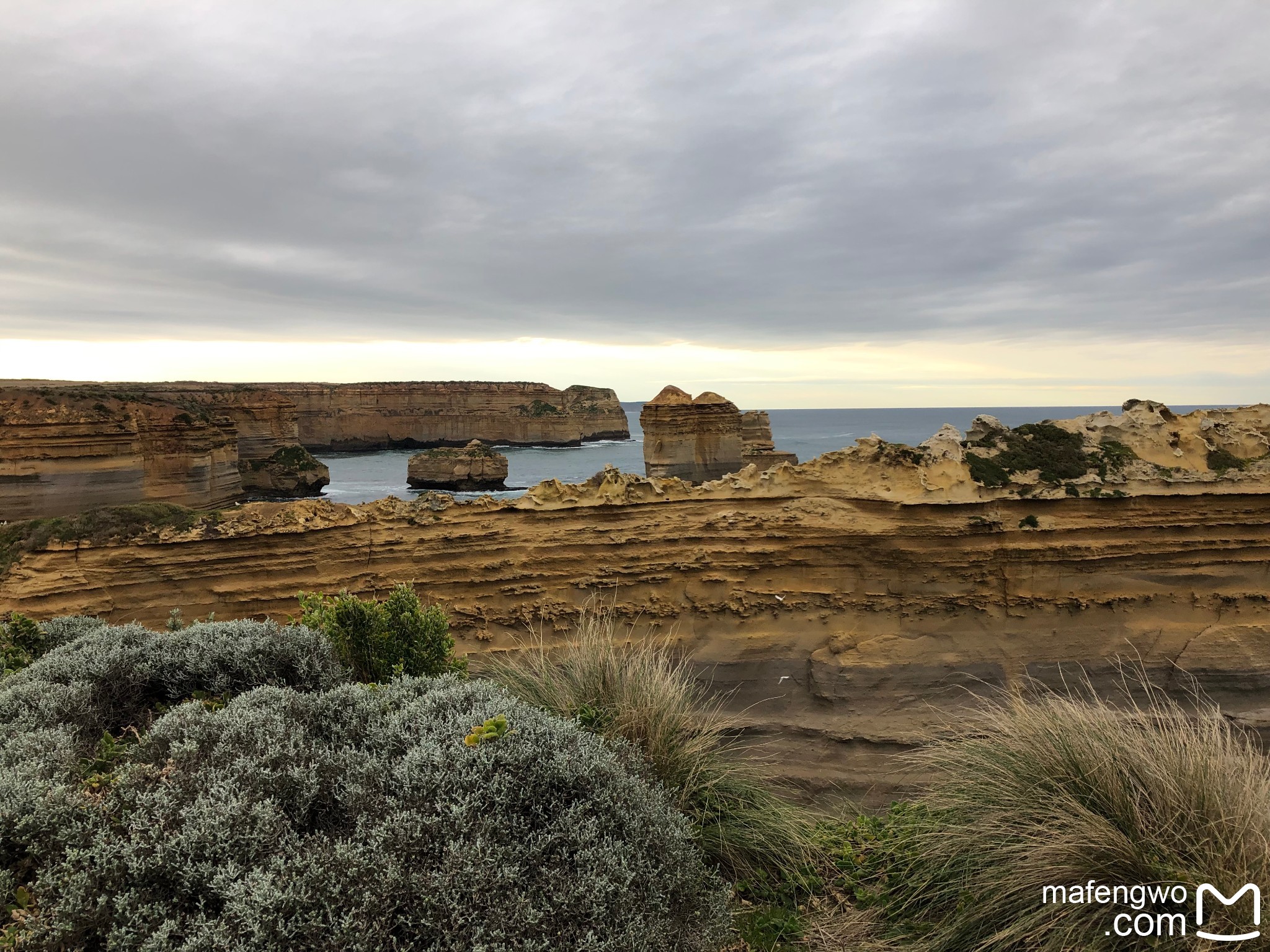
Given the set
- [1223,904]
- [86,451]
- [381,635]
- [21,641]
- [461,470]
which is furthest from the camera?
[461,470]

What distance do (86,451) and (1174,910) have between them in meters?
29.7

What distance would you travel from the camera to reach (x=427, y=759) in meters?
3.57

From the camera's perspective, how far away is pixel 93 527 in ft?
41.4

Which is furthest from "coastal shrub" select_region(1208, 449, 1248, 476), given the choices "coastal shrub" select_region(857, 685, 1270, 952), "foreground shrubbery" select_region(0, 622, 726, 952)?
"foreground shrubbery" select_region(0, 622, 726, 952)

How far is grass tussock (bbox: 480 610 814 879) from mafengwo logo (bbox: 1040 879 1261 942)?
1981 mm

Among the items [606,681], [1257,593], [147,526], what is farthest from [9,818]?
[1257,593]

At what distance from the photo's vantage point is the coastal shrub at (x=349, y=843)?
2.82 metres

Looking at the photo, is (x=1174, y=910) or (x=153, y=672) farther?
(x=153, y=672)

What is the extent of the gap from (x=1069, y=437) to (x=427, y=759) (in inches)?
576

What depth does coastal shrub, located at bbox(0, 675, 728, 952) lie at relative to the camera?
2820 mm

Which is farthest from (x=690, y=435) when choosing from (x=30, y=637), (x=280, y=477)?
(x=30, y=637)

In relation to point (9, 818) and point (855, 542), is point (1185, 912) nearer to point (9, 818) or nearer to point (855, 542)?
point (9, 818)

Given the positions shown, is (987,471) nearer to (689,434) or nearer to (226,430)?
(689,434)

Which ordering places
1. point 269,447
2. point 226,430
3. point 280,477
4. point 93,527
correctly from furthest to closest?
point 269,447
point 280,477
point 226,430
point 93,527
